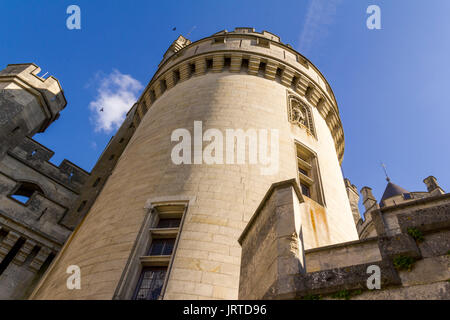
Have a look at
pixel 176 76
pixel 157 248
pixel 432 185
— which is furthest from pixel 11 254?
pixel 432 185

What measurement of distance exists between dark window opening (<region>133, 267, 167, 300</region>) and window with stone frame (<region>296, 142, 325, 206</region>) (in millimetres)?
4346

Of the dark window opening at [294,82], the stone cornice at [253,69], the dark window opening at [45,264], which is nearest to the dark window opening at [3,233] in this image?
the dark window opening at [45,264]

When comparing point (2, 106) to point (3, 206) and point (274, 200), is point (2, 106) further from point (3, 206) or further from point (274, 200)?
point (274, 200)

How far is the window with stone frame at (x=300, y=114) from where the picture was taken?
9844 millimetres

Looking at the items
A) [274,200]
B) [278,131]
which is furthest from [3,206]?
[274,200]

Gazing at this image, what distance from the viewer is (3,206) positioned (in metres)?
9.53

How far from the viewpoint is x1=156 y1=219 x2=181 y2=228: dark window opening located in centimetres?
633

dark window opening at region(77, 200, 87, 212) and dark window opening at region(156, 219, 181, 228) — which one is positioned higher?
dark window opening at region(77, 200, 87, 212)

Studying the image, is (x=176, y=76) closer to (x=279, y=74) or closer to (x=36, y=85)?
A: (x=279, y=74)

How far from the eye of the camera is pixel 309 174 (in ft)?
29.3

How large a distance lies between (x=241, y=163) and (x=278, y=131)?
6.81ft

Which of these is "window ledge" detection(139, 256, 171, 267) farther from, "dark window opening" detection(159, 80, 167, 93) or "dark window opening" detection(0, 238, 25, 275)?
"dark window opening" detection(159, 80, 167, 93)

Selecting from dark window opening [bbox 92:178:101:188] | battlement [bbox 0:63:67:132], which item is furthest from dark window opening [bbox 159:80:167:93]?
dark window opening [bbox 92:178:101:188]
